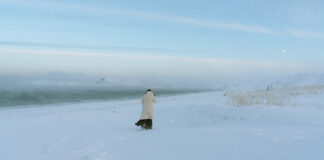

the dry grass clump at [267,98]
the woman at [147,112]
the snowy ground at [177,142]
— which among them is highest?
the dry grass clump at [267,98]

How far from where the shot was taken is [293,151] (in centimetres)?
597

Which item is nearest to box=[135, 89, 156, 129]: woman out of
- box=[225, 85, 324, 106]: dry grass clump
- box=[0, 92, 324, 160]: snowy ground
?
box=[0, 92, 324, 160]: snowy ground

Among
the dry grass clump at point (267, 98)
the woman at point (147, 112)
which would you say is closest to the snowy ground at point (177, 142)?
the woman at point (147, 112)

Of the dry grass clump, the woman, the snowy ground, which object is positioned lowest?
the snowy ground

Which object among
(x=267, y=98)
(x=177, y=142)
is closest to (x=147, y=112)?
(x=177, y=142)

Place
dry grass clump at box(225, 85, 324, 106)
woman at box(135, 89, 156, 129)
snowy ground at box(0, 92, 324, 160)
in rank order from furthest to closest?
dry grass clump at box(225, 85, 324, 106) < woman at box(135, 89, 156, 129) < snowy ground at box(0, 92, 324, 160)

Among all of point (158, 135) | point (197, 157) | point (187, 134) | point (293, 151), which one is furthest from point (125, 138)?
point (293, 151)

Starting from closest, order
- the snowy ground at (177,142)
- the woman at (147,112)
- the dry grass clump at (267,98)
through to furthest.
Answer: the snowy ground at (177,142)
the woman at (147,112)
the dry grass clump at (267,98)

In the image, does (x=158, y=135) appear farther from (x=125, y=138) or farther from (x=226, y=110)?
(x=226, y=110)

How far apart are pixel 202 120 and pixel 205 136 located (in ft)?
18.9

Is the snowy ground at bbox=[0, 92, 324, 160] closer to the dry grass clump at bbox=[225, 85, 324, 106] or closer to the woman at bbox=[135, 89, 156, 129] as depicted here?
the woman at bbox=[135, 89, 156, 129]

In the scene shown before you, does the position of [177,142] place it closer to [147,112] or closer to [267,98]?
[147,112]

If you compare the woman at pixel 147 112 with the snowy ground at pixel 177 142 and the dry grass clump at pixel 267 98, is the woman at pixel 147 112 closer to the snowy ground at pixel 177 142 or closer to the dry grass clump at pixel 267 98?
the snowy ground at pixel 177 142

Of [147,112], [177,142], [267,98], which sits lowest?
[177,142]
